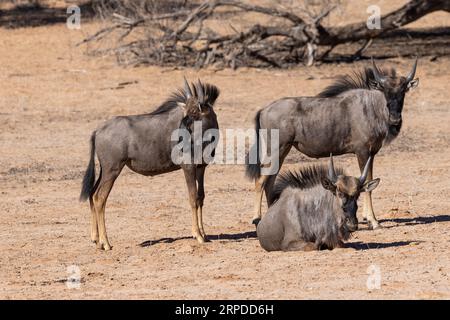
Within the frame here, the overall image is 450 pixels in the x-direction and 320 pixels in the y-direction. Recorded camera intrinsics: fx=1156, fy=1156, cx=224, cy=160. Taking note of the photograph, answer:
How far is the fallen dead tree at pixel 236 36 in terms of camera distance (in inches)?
1032

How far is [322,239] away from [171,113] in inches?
97.4

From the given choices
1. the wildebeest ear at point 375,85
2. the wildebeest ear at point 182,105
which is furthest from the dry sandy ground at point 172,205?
the wildebeest ear at point 375,85

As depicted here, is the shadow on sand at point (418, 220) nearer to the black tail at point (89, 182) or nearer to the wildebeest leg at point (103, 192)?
the wildebeest leg at point (103, 192)

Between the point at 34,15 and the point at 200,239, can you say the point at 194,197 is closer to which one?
the point at 200,239

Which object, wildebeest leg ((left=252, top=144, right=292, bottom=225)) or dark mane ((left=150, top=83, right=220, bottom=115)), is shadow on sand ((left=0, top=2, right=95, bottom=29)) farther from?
dark mane ((left=150, top=83, right=220, bottom=115))

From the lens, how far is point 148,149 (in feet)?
42.1

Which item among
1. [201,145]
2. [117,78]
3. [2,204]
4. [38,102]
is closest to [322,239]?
[201,145]

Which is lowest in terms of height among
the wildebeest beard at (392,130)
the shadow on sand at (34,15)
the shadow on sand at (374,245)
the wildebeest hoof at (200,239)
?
the shadow on sand at (374,245)

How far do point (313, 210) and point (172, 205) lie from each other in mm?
4241

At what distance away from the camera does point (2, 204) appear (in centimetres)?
1596

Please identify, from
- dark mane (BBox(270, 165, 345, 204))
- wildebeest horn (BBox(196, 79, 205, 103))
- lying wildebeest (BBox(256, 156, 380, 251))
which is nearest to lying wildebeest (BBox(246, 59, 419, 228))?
wildebeest horn (BBox(196, 79, 205, 103))

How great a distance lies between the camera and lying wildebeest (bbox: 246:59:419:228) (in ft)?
45.6

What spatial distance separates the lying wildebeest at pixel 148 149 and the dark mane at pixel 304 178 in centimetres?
107

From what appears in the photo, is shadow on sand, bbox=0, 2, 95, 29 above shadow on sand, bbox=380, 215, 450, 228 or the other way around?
above
